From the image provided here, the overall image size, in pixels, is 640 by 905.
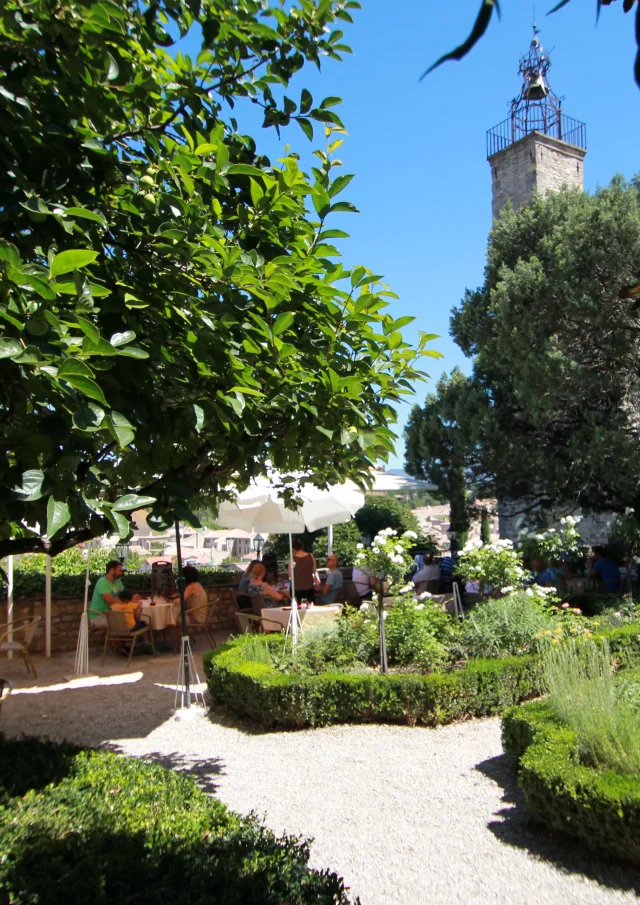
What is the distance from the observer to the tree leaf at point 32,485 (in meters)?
1.95

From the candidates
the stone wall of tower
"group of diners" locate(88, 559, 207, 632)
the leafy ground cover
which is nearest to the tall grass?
the leafy ground cover

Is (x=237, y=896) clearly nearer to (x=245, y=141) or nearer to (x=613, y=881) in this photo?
(x=613, y=881)

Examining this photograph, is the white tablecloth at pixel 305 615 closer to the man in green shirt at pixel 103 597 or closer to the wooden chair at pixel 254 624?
the wooden chair at pixel 254 624

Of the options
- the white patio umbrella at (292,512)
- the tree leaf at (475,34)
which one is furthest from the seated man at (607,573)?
the tree leaf at (475,34)

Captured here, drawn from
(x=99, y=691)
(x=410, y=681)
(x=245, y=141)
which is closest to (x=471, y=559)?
(x=410, y=681)

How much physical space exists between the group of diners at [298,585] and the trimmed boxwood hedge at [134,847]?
7253mm

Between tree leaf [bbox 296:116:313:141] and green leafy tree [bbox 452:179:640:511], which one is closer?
tree leaf [bbox 296:116:313:141]

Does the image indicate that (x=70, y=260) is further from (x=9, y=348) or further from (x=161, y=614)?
(x=161, y=614)

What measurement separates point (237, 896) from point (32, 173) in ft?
8.87

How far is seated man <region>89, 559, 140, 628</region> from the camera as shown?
9812 millimetres

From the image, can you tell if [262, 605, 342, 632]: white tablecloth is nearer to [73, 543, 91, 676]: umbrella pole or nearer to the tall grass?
[73, 543, 91, 676]: umbrella pole

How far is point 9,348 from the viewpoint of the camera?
6.30 feet

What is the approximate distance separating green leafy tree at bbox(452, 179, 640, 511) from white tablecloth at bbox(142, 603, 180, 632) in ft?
23.9

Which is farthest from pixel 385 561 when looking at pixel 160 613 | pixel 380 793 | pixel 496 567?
pixel 160 613
